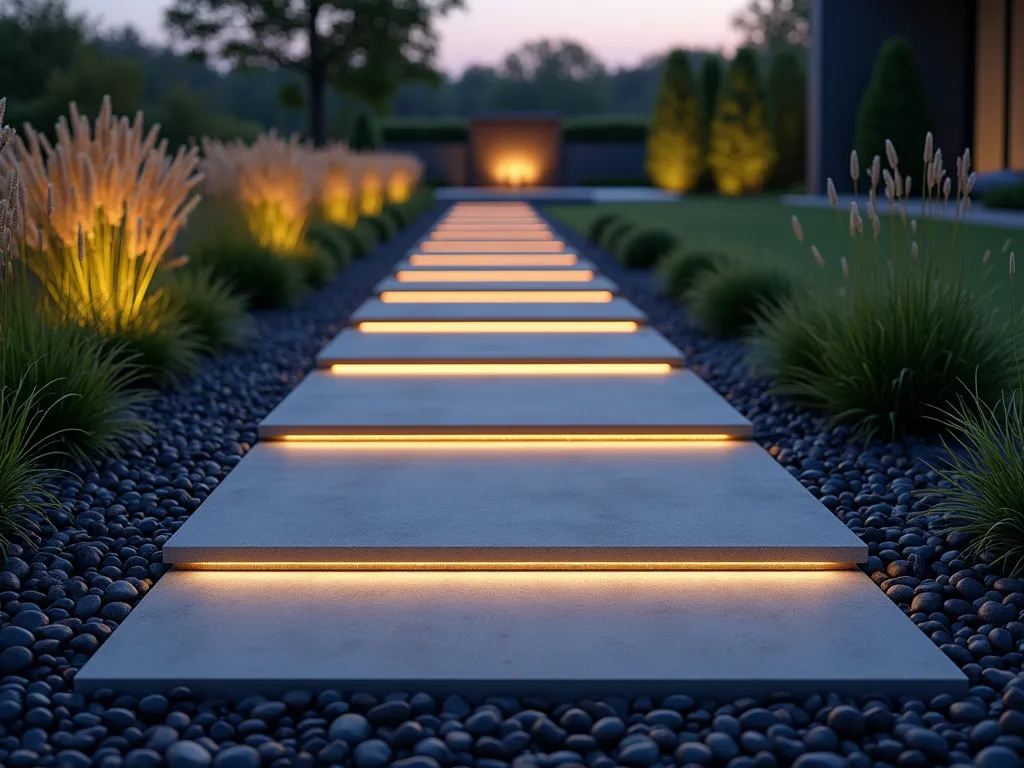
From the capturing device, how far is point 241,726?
1.70 meters

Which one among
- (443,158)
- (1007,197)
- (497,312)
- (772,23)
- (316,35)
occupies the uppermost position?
(772,23)

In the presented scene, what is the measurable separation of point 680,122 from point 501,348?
20334 mm

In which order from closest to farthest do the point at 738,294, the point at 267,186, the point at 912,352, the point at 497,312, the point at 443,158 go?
the point at 912,352 < the point at 738,294 < the point at 497,312 < the point at 267,186 < the point at 443,158

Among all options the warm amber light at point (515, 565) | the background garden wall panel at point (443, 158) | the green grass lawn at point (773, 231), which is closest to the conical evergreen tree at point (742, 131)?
the green grass lawn at point (773, 231)

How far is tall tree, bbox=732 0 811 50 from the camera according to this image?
151 feet

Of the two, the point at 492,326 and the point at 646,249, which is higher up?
the point at 646,249

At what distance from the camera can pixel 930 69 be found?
18109 mm

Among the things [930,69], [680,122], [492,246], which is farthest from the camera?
[680,122]

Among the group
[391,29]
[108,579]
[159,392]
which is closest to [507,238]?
[159,392]

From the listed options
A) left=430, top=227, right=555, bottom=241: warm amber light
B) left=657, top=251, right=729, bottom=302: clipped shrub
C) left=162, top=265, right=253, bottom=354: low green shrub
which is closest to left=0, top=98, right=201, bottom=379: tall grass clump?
left=162, top=265, right=253, bottom=354: low green shrub

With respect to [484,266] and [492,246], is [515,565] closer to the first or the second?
→ [484,266]

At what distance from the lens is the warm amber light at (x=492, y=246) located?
32.0ft

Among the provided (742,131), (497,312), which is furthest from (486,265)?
(742,131)

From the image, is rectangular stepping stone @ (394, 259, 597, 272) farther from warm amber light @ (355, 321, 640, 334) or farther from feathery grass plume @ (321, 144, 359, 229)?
warm amber light @ (355, 321, 640, 334)
